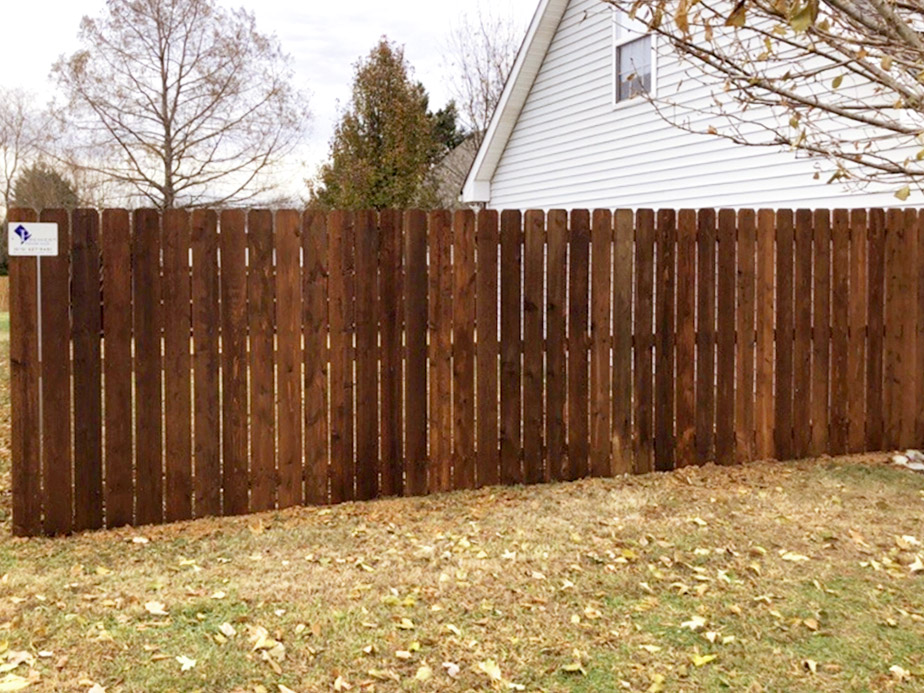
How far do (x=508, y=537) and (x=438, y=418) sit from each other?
1.23m

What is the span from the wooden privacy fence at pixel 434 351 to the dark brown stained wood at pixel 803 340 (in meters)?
0.02

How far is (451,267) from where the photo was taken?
6031 mm

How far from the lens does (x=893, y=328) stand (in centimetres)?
743

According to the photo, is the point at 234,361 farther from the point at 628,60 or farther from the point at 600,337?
the point at 628,60

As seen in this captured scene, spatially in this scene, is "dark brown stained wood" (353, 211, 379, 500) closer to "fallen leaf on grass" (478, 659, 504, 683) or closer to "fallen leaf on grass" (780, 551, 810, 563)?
"fallen leaf on grass" (478, 659, 504, 683)

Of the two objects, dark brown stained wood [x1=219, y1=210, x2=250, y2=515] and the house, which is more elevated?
the house

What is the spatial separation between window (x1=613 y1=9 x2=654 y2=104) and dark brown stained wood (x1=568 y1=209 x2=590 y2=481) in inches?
235

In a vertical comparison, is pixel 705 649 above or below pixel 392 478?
below

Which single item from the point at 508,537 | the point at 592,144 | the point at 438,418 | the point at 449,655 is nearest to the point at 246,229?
the point at 438,418

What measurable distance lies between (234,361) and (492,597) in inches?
94.8

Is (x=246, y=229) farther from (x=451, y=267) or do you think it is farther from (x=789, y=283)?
(x=789, y=283)

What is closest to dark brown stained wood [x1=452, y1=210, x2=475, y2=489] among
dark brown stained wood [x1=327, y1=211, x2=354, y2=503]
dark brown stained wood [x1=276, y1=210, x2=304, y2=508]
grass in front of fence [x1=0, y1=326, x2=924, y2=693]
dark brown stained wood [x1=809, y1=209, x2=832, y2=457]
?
grass in front of fence [x1=0, y1=326, x2=924, y2=693]

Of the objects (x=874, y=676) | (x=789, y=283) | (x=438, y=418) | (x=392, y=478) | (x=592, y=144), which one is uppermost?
(x=592, y=144)

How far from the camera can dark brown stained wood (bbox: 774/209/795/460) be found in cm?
700
